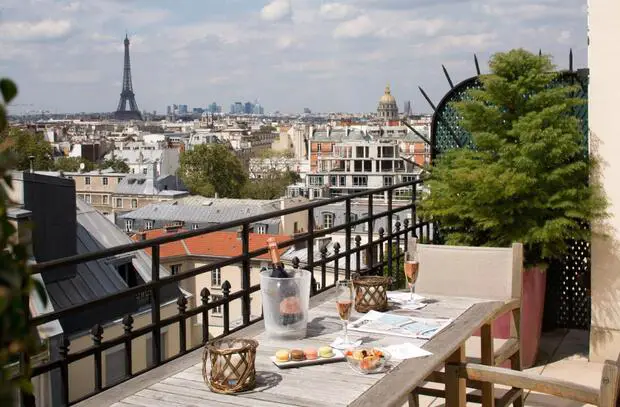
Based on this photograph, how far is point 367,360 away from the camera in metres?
1.99

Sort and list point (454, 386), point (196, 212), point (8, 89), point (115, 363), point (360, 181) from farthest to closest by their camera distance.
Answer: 1. point (360, 181)
2. point (196, 212)
3. point (115, 363)
4. point (454, 386)
5. point (8, 89)

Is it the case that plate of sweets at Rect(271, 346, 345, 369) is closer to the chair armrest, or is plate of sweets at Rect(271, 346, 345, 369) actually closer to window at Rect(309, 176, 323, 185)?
the chair armrest

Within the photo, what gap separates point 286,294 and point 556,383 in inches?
31.2

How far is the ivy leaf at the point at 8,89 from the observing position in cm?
62

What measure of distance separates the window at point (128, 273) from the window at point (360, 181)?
60.1 metres

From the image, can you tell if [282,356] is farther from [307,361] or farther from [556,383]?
[556,383]

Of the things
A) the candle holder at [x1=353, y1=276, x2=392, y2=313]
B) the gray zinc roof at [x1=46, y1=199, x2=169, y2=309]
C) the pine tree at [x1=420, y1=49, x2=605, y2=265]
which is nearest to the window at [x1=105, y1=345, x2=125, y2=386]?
the gray zinc roof at [x1=46, y1=199, x2=169, y2=309]

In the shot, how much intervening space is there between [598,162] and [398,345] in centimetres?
236

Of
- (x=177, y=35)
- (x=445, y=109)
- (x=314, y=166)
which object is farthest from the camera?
(x=177, y=35)

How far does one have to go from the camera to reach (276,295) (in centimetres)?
Result: 228

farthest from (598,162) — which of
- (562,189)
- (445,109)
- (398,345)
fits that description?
(398,345)

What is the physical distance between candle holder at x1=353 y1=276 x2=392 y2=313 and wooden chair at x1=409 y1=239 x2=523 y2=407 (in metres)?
0.53

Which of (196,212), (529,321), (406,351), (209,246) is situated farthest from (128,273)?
(196,212)

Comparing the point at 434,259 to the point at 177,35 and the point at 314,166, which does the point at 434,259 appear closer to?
the point at 314,166
